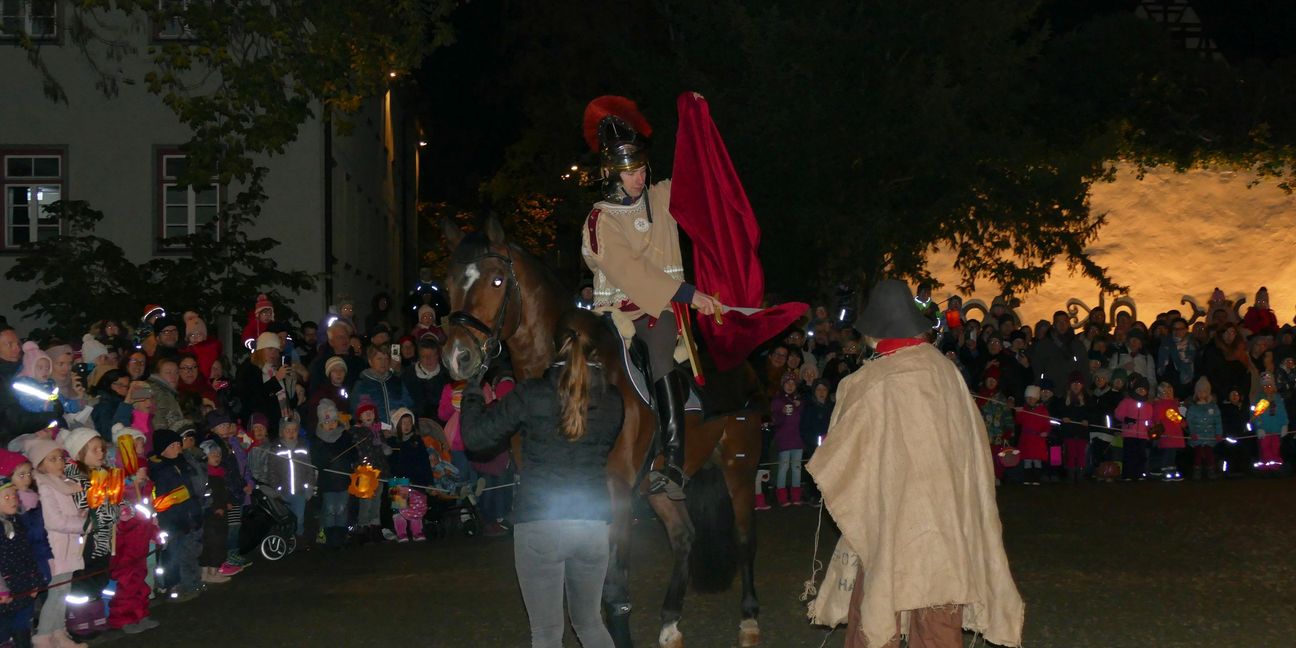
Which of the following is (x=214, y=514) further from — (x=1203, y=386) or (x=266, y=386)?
(x=1203, y=386)

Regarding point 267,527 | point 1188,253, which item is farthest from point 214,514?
point 1188,253

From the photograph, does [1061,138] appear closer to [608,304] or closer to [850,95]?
[850,95]

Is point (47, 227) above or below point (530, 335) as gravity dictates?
above

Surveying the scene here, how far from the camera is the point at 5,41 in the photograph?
25.3 metres

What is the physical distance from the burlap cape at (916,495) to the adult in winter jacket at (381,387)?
Answer: 9.08m

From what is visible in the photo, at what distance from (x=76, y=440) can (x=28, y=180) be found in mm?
17536

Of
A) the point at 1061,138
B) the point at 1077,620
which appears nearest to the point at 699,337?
the point at 1077,620

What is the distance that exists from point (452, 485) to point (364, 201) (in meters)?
19.5

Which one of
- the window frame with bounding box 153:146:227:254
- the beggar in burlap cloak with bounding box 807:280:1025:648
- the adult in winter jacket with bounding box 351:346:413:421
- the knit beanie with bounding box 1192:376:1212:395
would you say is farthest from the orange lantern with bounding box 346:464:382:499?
the window frame with bounding box 153:146:227:254

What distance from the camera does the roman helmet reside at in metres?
8.85

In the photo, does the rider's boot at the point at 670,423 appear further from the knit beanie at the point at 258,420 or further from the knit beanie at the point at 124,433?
the knit beanie at the point at 258,420

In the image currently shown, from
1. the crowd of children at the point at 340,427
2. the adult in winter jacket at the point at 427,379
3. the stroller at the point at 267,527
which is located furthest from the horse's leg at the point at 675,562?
the adult in winter jacket at the point at 427,379

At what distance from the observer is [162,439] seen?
439 inches

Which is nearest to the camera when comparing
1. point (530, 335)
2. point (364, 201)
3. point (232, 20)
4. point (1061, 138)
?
point (530, 335)
